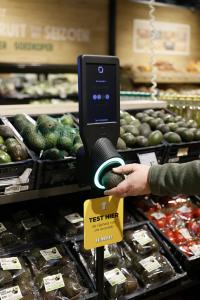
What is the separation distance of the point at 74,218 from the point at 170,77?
3.58 m

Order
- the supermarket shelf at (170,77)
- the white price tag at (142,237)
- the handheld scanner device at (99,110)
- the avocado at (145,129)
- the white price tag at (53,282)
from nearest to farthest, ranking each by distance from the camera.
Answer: the handheld scanner device at (99,110)
the white price tag at (53,282)
the white price tag at (142,237)
the avocado at (145,129)
the supermarket shelf at (170,77)

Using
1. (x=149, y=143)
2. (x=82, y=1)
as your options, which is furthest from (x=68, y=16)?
(x=149, y=143)

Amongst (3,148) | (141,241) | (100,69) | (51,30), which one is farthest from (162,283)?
(51,30)

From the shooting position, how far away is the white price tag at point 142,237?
1883 mm

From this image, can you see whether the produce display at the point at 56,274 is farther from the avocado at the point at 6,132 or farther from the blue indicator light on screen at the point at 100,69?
the blue indicator light on screen at the point at 100,69

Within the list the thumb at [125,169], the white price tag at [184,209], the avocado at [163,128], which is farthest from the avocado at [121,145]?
the white price tag at [184,209]

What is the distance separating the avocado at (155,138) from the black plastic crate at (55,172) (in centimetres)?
47

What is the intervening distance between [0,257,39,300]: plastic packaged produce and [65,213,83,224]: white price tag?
1.09 ft

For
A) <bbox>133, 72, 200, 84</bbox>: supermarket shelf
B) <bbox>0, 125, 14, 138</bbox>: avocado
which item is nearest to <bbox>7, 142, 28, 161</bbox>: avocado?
<bbox>0, 125, 14, 138</bbox>: avocado

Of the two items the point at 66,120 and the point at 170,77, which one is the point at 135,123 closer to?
the point at 66,120

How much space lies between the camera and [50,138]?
1642 millimetres

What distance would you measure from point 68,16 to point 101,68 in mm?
4287

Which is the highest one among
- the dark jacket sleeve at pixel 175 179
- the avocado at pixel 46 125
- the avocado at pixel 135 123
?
the avocado at pixel 46 125

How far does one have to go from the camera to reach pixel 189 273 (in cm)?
184
